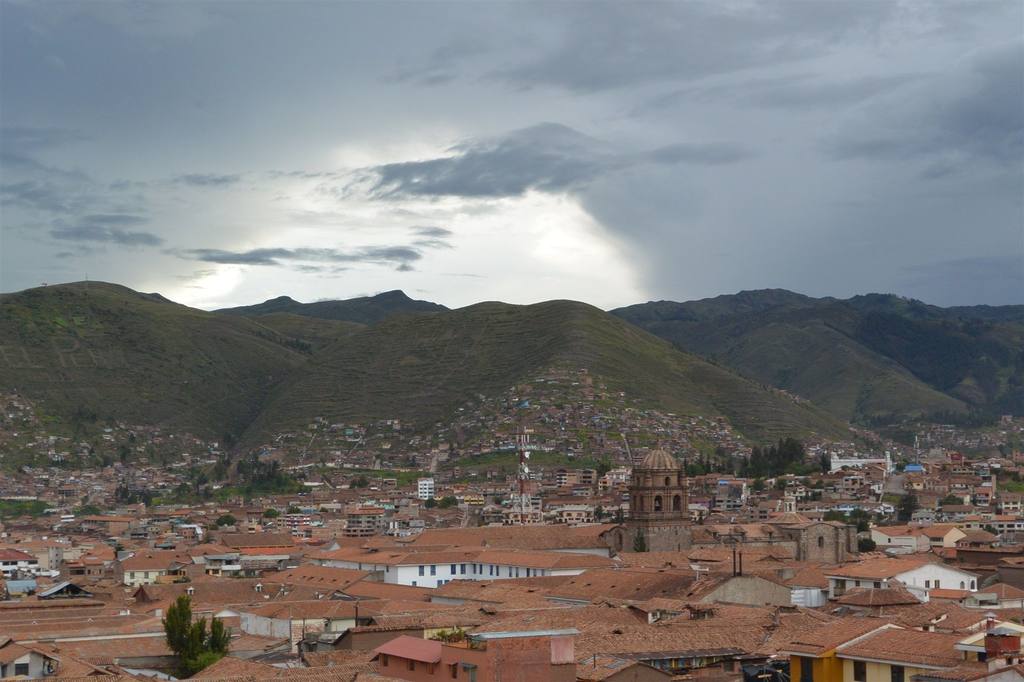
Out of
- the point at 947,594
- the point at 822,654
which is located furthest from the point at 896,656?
the point at 947,594

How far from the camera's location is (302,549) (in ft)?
363

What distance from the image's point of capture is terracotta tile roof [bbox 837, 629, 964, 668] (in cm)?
3108

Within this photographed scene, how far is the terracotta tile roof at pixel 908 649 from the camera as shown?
31.1 metres

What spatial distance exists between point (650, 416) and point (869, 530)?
92.0m

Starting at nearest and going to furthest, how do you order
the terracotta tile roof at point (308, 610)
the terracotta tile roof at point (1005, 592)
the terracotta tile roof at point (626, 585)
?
the terracotta tile roof at point (308, 610) < the terracotta tile roof at point (1005, 592) < the terracotta tile roof at point (626, 585)

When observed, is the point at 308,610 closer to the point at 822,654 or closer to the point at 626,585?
the point at 626,585

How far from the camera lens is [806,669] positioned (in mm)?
33719

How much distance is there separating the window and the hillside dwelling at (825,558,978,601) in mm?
27983

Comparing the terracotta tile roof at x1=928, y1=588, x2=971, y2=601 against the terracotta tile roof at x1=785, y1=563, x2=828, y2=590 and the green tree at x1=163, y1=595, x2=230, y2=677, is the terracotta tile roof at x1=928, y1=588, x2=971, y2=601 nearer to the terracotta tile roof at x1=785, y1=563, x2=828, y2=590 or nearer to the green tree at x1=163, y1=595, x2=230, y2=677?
the terracotta tile roof at x1=785, y1=563, x2=828, y2=590

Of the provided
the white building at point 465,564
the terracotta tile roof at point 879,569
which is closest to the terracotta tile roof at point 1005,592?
the terracotta tile roof at point 879,569

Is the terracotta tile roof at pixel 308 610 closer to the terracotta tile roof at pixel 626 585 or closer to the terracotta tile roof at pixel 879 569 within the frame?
the terracotta tile roof at pixel 626 585

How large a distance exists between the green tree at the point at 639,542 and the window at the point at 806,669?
5472cm

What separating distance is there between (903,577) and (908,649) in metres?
32.5

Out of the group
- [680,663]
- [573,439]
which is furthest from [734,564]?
[573,439]
